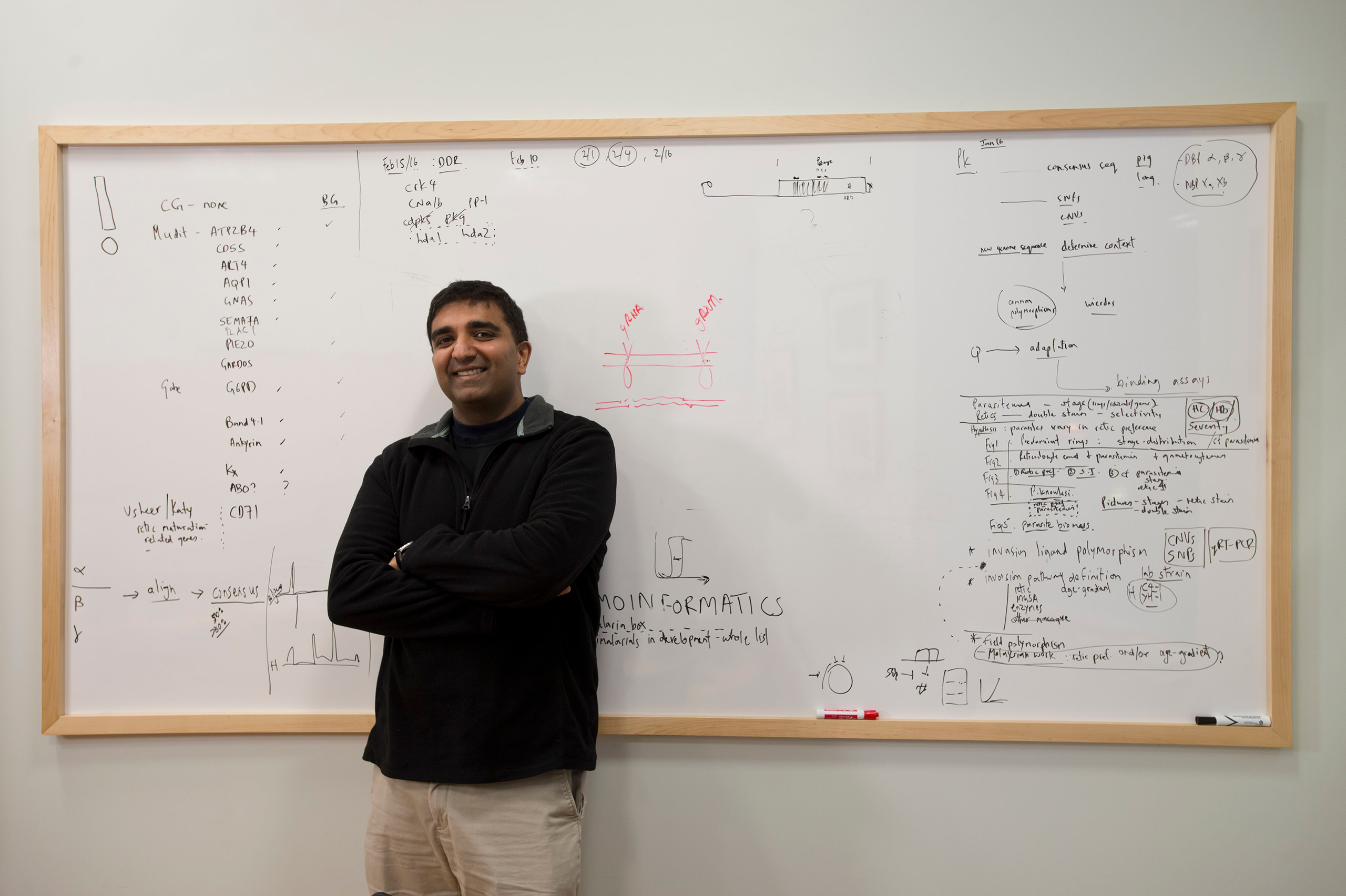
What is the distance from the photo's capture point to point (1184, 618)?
188 cm

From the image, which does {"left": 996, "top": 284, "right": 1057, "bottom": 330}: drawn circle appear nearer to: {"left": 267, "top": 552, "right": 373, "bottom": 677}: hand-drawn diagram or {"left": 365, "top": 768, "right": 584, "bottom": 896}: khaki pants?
{"left": 365, "top": 768, "right": 584, "bottom": 896}: khaki pants

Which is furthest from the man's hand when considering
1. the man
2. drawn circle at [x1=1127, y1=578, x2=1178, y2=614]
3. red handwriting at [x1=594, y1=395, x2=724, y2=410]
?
drawn circle at [x1=1127, y1=578, x2=1178, y2=614]

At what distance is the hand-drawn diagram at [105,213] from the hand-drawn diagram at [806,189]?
1.73m

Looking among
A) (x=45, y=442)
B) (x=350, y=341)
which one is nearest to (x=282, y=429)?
(x=350, y=341)

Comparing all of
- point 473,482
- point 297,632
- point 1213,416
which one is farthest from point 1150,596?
point 297,632

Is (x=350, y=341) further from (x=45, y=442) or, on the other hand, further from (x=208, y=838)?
(x=208, y=838)

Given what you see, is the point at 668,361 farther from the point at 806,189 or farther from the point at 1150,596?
the point at 1150,596

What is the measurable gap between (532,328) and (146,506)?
125 centimetres

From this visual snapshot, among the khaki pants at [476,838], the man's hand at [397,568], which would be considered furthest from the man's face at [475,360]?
the khaki pants at [476,838]

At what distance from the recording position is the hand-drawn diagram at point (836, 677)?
6.27ft

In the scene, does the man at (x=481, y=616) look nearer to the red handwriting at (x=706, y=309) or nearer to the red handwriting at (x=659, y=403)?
the red handwriting at (x=659, y=403)

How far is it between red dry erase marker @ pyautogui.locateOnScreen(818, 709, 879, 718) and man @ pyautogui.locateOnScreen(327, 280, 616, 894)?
64 centimetres

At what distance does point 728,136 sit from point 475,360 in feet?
3.16

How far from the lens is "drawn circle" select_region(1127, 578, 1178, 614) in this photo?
1.88 metres
